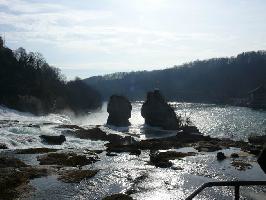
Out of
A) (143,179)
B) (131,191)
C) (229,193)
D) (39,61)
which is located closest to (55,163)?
(143,179)

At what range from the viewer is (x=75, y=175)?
1442 inches

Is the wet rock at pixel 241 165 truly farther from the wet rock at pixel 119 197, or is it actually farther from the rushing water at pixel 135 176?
the wet rock at pixel 119 197

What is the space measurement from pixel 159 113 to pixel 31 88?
45.3m

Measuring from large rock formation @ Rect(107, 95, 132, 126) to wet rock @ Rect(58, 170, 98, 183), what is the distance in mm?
63006

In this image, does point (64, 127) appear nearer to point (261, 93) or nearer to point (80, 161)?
point (80, 161)

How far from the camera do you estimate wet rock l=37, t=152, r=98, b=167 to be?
142 ft

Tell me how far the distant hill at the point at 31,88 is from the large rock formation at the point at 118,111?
71.8ft

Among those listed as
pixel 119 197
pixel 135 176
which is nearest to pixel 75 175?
pixel 135 176

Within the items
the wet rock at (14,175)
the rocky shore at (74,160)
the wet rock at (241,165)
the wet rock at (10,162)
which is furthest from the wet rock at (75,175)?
the wet rock at (241,165)

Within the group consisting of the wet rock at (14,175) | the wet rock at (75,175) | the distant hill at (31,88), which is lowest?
the wet rock at (75,175)

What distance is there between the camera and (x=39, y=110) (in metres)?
112

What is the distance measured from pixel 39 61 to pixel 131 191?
13429cm

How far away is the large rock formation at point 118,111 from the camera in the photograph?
102 metres

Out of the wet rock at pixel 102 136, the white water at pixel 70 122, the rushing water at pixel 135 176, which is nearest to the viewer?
the rushing water at pixel 135 176
